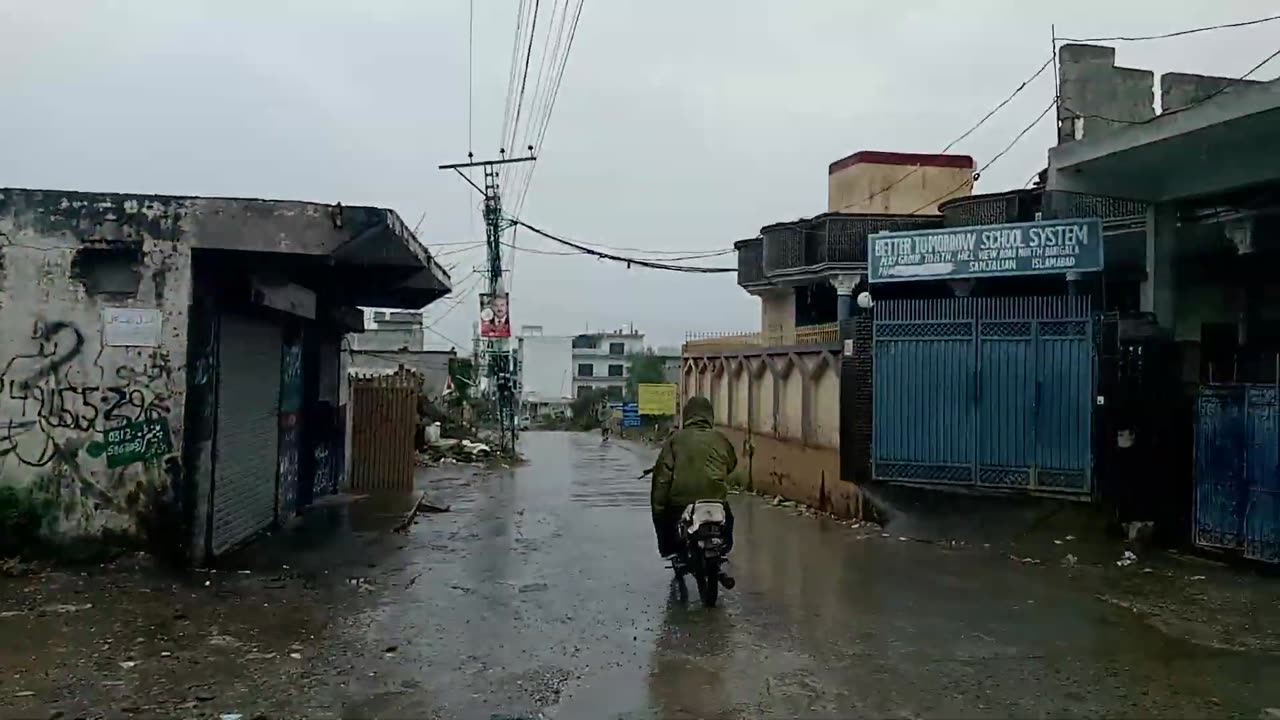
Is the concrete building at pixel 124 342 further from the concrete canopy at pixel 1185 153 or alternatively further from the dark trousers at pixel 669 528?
the concrete canopy at pixel 1185 153

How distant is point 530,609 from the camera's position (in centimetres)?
858

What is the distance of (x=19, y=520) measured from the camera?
9016mm

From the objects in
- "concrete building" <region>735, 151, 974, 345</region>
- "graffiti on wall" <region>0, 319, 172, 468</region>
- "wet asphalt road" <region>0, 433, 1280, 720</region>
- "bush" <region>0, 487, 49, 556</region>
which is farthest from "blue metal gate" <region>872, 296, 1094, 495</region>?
"concrete building" <region>735, 151, 974, 345</region>

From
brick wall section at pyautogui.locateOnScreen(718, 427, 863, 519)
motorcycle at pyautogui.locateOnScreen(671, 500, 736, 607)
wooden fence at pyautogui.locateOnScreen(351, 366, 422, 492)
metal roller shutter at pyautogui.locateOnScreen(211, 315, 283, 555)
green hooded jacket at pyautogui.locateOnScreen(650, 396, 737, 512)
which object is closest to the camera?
motorcycle at pyautogui.locateOnScreen(671, 500, 736, 607)

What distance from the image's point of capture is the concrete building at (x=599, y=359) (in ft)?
321

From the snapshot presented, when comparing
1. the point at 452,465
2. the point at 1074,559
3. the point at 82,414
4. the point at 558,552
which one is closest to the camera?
the point at 82,414

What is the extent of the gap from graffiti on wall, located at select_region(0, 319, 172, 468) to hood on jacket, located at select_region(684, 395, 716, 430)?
15.5 feet

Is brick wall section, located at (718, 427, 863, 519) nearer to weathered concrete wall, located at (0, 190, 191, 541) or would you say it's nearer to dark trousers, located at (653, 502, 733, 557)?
dark trousers, located at (653, 502, 733, 557)

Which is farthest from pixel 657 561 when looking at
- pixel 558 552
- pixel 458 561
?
pixel 458 561

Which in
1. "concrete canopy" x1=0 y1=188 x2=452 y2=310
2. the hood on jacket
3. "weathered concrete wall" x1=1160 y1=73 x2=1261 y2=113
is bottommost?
the hood on jacket

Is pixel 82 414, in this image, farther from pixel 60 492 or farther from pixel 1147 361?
pixel 1147 361

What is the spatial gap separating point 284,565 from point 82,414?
2291 millimetres

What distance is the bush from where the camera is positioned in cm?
898

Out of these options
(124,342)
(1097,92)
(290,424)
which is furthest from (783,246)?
(124,342)
